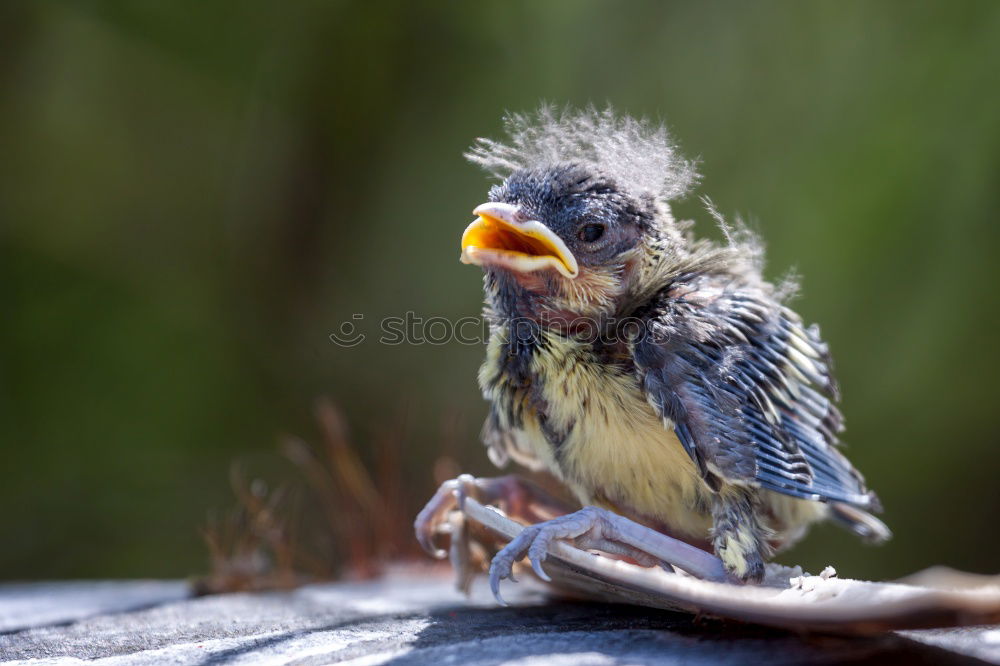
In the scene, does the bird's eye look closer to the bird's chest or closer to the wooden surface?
the bird's chest

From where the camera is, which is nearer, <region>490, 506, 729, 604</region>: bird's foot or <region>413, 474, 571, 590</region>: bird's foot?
<region>490, 506, 729, 604</region>: bird's foot

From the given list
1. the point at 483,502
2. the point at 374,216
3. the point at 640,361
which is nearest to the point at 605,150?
the point at 640,361

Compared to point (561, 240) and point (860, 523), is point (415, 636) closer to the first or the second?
point (561, 240)

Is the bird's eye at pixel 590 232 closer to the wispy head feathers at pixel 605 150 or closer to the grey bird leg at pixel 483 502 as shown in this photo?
the wispy head feathers at pixel 605 150

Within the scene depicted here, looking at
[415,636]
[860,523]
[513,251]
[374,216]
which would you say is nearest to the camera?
[415,636]

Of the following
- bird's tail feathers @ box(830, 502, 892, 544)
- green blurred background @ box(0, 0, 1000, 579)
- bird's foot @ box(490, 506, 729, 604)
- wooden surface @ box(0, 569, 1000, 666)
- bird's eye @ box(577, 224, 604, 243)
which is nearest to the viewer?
wooden surface @ box(0, 569, 1000, 666)

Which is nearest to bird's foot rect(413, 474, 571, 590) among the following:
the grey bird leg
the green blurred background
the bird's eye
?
the grey bird leg

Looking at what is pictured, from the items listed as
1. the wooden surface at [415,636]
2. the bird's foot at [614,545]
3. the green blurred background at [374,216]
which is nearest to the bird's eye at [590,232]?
the bird's foot at [614,545]

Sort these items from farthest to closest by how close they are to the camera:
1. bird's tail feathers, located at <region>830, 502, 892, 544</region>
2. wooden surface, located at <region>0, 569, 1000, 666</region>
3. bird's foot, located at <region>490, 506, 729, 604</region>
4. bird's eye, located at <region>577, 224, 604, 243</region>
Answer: bird's tail feathers, located at <region>830, 502, 892, 544</region>, bird's eye, located at <region>577, 224, 604, 243</region>, bird's foot, located at <region>490, 506, 729, 604</region>, wooden surface, located at <region>0, 569, 1000, 666</region>
